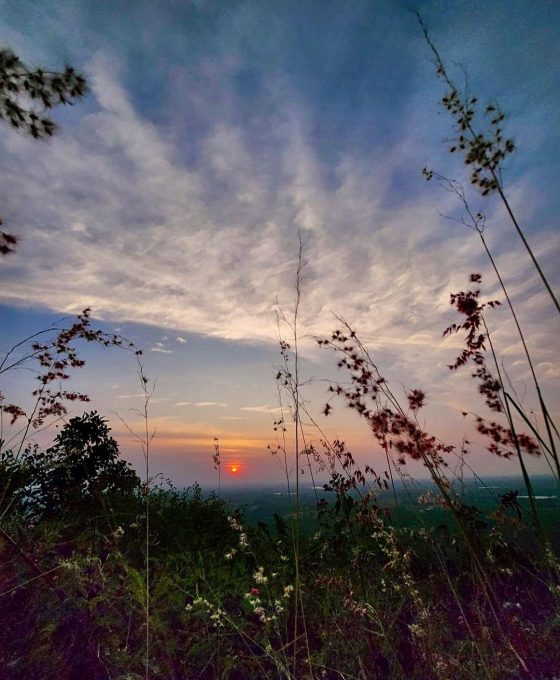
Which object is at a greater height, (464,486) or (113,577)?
(464,486)

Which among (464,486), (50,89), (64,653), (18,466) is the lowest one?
(64,653)

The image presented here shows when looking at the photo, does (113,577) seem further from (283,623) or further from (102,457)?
(102,457)

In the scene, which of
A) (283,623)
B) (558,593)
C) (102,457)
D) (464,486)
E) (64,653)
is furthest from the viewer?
(102,457)

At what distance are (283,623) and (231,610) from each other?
63 centimetres

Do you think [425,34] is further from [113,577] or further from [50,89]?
[113,577]

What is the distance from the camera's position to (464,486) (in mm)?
3521

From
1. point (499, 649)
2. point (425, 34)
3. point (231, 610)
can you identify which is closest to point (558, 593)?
point (499, 649)

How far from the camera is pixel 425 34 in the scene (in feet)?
7.61

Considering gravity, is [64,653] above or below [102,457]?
below

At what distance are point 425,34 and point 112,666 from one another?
444 centimetres

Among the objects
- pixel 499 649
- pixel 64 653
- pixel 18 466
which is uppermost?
pixel 18 466

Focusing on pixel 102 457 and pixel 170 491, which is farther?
pixel 170 491

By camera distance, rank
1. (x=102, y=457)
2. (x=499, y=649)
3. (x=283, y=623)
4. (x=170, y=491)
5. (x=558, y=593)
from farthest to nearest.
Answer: (x=170, y=491) < (x=102, y=457) < (x=283, y=623) < (x=499, y=649) < (x=558, y=593)

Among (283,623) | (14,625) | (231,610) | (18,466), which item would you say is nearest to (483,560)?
(283,623)
